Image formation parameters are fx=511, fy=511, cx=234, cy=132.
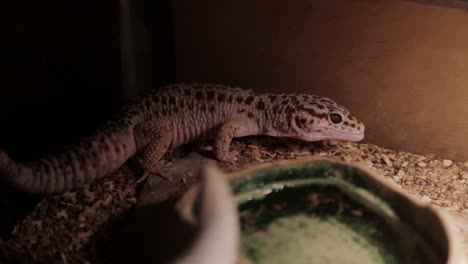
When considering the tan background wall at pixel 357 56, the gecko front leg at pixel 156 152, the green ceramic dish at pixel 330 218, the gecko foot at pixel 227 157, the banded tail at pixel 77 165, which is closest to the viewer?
the green ceramic dish at pixel 330 218

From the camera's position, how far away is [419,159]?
348 cm

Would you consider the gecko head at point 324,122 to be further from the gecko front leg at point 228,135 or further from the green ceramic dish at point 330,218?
the green ceramic dish at point 330,218

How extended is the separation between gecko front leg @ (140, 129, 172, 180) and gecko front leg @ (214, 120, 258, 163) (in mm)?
322

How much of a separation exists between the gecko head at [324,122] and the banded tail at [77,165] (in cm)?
111

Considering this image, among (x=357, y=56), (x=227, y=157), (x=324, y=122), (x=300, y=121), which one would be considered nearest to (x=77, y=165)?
(x=227, y=157)

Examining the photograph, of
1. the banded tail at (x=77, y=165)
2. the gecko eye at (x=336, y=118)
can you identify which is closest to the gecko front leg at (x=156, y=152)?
the banded tail at (x=77, y=165)

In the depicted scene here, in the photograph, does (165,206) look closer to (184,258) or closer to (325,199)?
(325,199)

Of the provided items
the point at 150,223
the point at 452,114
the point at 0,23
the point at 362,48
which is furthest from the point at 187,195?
the point at 452,114

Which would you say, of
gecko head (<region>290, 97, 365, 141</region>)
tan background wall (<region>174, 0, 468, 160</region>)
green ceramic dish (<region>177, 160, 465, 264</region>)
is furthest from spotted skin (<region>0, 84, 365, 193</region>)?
green ceramic dish (<region>177, 160, 465, 264</region>)

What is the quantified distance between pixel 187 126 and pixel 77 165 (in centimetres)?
79

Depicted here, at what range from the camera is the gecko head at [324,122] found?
3.28 meters

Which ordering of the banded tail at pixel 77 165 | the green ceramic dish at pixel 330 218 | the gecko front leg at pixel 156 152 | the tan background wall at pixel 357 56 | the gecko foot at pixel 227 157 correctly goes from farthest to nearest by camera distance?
the gecko foot at pixel 227 157 → the gecko front leg at pixel 156 152 → the tan background wall at pixel 357 56 → the banded tail at pixel 77 165 → the green ceramic dish at pixel 330 218

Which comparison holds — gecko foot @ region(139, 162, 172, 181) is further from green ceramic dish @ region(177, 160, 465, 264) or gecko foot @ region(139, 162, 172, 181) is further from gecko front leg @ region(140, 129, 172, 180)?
green ceramic dish @ region(177, 160, 465, 264)

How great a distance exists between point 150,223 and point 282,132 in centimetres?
119
